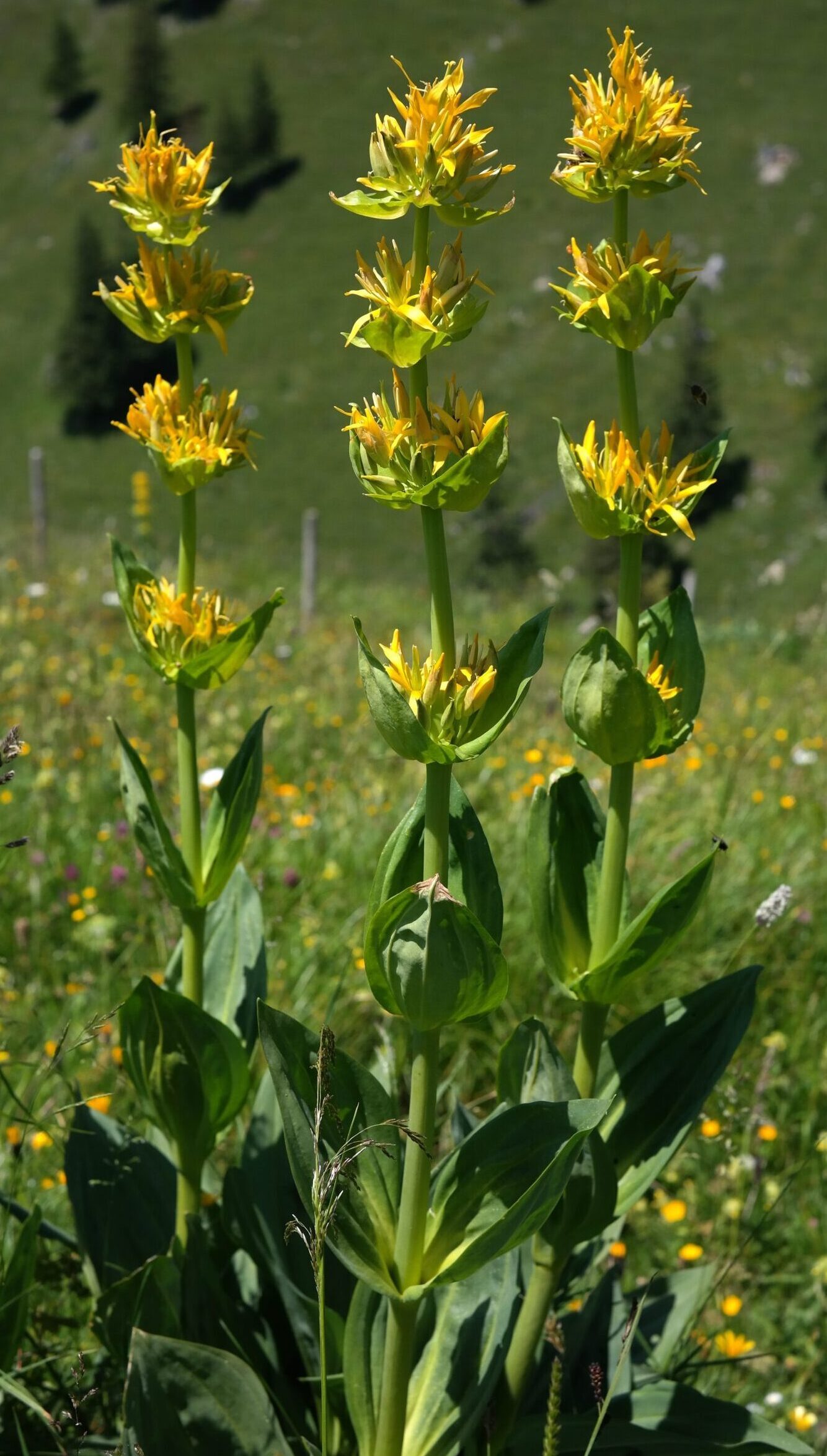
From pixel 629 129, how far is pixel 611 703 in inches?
34.3

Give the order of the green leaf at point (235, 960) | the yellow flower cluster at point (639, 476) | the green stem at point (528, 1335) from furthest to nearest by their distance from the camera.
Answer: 1. the green leaf at point (235, 960)
2. the green stem at point (528, 1335)
3. the yellow flower cluster at point (639, 476)

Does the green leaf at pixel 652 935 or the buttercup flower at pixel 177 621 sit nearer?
the green leaf at pixel 652 935

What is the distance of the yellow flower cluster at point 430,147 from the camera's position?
1.62 metres

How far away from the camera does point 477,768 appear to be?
5.49 meters

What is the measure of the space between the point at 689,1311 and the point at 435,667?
1.56 metres

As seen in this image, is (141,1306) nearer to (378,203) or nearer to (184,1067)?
(184,1067)

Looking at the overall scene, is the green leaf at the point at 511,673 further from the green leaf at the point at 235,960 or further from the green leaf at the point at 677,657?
the green leaf at the point at 235,960

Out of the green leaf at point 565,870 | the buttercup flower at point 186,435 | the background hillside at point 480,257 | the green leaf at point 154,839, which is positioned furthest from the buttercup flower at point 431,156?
the background hillside at point 480,257

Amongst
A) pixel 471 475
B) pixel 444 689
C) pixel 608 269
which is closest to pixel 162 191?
pixel 608 269

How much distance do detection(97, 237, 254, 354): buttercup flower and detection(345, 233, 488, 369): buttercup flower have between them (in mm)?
613

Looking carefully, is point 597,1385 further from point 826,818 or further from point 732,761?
point 732,761

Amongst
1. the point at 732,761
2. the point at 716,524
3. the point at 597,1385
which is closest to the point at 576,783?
the point at 597,1385

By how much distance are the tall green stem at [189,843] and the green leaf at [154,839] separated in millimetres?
35

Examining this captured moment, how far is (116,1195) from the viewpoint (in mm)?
2451
